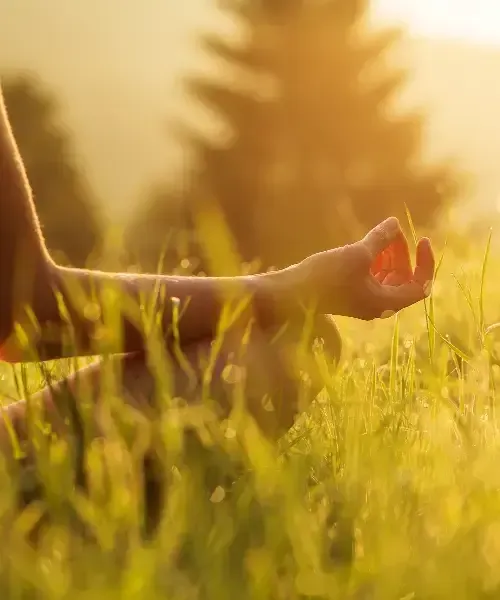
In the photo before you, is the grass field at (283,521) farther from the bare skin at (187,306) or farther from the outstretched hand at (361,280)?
the outstretched hand at (361,280)

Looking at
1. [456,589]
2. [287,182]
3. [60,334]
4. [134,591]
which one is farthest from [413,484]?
[287,182]

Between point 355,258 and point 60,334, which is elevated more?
point 355,258

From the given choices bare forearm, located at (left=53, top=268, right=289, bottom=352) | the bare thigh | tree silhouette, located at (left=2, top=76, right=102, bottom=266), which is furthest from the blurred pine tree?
the bare thigh

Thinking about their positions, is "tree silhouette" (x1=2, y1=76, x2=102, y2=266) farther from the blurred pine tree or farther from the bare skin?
the bare skin

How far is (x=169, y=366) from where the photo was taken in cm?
177

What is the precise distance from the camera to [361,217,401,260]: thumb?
205 cm

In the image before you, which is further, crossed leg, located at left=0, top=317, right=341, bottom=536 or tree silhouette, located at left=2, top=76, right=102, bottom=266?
tree silhouette, located at left=2, top=76, right=102, bottom=266

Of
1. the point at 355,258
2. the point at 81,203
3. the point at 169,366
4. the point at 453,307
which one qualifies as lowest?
the point at 81,203

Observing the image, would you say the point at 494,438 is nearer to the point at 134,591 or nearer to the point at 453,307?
the point at 134,591

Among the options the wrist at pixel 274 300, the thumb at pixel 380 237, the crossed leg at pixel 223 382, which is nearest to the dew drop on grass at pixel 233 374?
the crossed leg at pixel 223 382

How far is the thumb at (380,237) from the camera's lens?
205 centimetres

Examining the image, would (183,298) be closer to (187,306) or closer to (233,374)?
(187,306)

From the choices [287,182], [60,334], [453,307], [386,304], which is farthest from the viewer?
[287,182]

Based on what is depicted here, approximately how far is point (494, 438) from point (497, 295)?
7.64 ft
